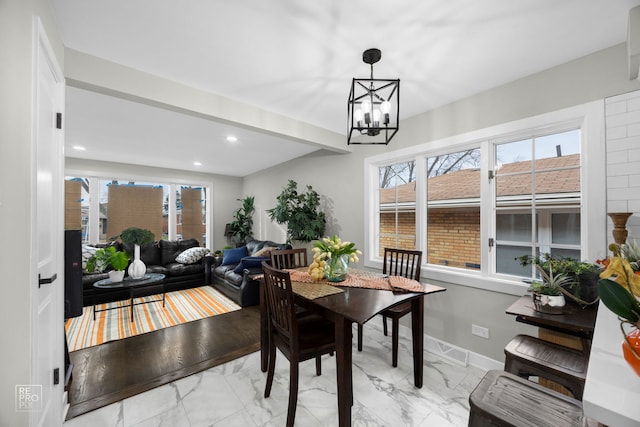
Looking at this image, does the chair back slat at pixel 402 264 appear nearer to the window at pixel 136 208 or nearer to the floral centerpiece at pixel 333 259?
the floral centerpiece at pixel 333 259

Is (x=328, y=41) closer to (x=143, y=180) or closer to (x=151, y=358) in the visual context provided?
(x=151, y=358)

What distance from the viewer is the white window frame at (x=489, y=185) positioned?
1.79m

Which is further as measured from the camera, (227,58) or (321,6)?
(227,58)

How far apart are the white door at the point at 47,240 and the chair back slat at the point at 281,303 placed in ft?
3.72

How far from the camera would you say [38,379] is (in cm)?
124

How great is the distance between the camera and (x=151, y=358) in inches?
97.2

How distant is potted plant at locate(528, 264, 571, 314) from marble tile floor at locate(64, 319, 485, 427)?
0.93 m

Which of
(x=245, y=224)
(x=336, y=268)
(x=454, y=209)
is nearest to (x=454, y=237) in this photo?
(x=454, y=209)

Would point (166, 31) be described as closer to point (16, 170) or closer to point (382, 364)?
point (16, 170)

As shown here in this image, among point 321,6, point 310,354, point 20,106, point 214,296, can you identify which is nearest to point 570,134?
point 321,6

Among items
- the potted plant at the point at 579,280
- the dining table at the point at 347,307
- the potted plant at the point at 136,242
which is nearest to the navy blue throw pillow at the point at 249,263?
the potted plant at the point at 136,242

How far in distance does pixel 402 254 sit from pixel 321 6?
2233mm

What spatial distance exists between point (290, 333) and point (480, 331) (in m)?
1.83

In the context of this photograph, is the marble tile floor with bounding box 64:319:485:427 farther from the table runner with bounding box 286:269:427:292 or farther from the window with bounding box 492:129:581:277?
the window with bounding box 492:129:581:277
